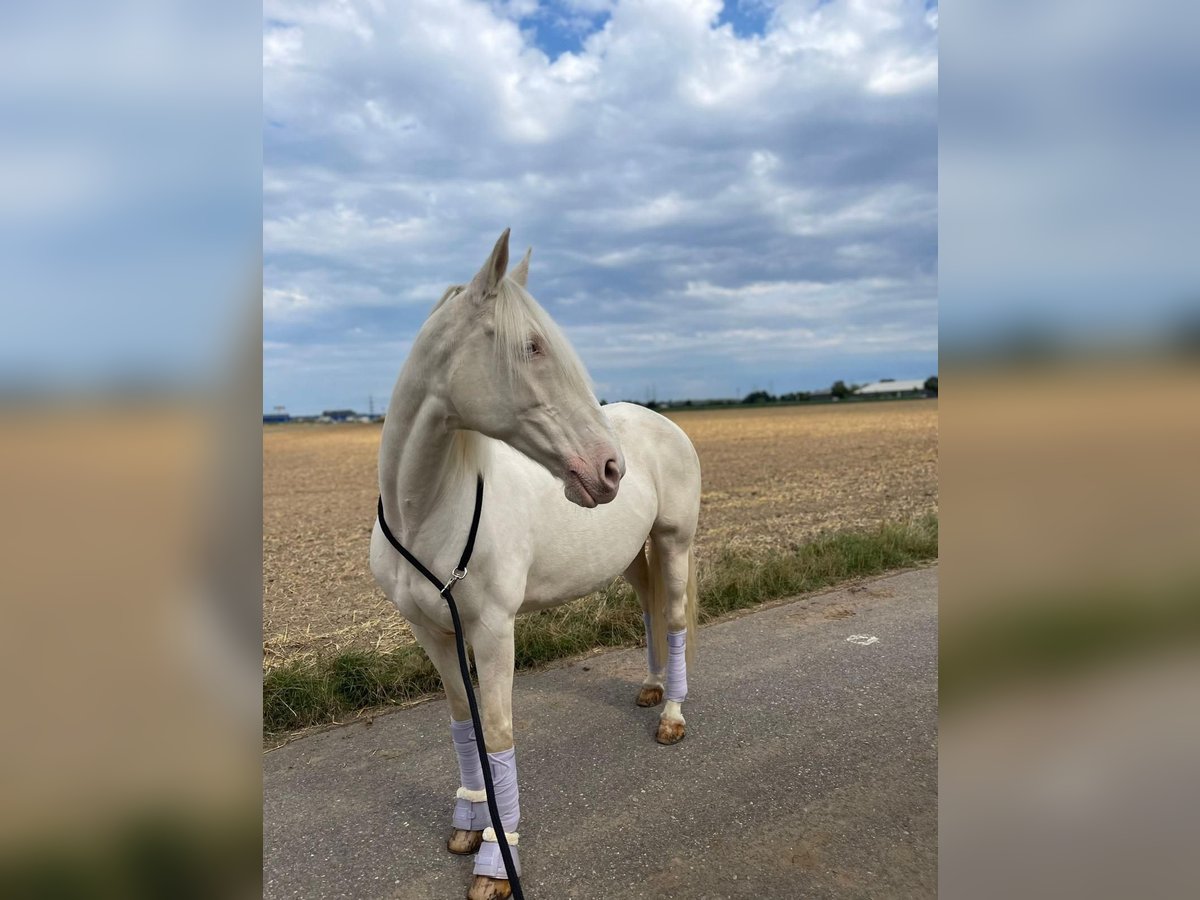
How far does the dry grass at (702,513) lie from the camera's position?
5664 millimetres

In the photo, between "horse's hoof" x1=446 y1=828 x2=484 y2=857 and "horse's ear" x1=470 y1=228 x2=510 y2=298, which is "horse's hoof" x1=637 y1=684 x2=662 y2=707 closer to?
"horse's hoof" x1=446 y1=828 x2=484 y2=857

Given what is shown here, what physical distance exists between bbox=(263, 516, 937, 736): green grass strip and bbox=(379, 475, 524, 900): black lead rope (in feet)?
6.22

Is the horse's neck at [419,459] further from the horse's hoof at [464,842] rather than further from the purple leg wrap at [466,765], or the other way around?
the horse's hoof at [464,842]

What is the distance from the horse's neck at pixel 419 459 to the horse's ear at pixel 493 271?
0.40 meters

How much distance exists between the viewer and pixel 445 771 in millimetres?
3375

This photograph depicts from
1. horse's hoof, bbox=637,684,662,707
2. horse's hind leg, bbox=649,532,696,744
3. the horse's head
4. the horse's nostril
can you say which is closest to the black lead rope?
the horse's head

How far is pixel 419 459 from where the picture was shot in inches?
95.0

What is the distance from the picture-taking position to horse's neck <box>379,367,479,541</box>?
93.0 inches

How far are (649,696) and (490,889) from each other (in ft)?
5.79

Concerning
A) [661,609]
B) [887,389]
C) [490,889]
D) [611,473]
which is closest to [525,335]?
[611,473]

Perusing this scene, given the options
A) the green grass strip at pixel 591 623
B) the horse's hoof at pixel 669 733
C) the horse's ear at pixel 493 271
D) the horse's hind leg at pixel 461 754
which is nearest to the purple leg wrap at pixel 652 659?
the horse's hoof at pixel 669 733

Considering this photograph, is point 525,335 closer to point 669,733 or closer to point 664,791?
point 664,791
